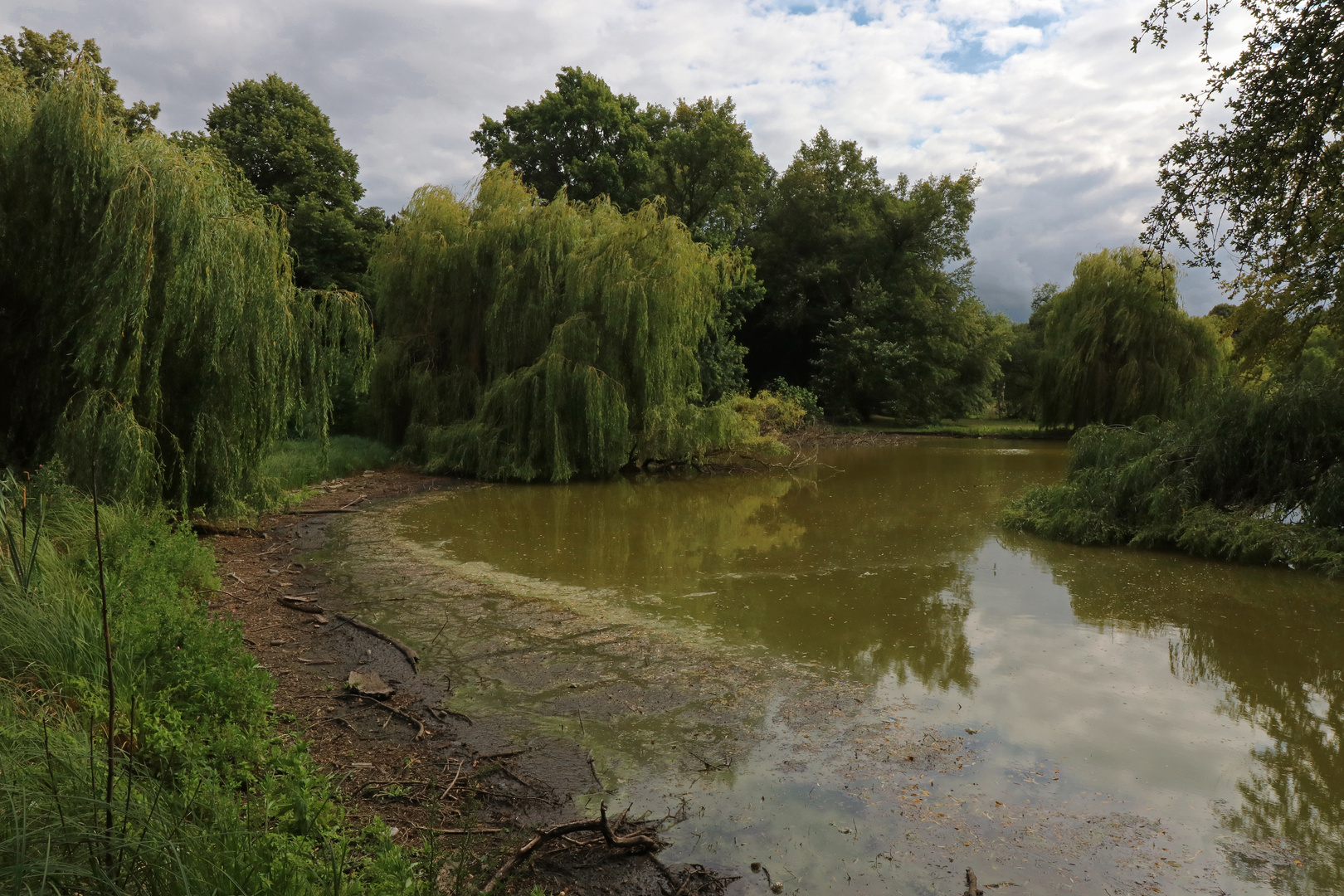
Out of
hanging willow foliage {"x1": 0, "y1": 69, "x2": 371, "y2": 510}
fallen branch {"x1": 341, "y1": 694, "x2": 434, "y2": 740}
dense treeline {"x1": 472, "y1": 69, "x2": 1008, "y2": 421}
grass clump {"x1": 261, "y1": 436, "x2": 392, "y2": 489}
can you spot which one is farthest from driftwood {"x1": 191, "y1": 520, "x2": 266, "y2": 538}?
dense treeline {"x1": 472, "y1": 69, "x2": 1008, "y2": 421}

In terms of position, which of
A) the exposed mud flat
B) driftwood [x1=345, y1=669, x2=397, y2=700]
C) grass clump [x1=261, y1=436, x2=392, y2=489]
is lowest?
the exposed mud flat

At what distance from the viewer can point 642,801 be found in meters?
3.94

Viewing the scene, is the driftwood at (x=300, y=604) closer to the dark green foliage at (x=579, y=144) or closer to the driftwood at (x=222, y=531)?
the driftwood at (x=222, y=531)

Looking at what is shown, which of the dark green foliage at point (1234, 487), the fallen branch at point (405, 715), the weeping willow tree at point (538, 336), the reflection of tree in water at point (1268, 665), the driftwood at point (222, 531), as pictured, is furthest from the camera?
the weeping willow tree at point (538, 336)

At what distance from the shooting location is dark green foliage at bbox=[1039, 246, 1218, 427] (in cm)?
2262

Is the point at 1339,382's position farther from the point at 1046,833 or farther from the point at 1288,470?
the point at 1046,833

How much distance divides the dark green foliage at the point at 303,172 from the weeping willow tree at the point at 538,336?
18.3ft

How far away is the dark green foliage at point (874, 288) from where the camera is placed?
28828 millimetres

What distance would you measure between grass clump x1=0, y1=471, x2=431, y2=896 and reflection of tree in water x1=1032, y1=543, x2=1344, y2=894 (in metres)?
3.89

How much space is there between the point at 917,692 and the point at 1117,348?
859 inches

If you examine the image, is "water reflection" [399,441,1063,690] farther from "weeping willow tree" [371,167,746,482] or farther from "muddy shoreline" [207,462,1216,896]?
"weeping willow tree" [371,167,746,482]

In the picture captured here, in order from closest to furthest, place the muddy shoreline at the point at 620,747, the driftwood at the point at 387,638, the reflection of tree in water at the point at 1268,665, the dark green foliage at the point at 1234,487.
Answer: the muddy shoreline at the point at 620,747, the reflection of tree in water at the point at 1268,665, the driftwood at the point at 387,638, the dark green foliage at the point at 1234,487

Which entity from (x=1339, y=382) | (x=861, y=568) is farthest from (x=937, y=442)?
(x=861, y=568)

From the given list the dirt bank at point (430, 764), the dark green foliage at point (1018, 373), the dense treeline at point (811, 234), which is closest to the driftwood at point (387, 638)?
the dirt bank at point (430, 764)
